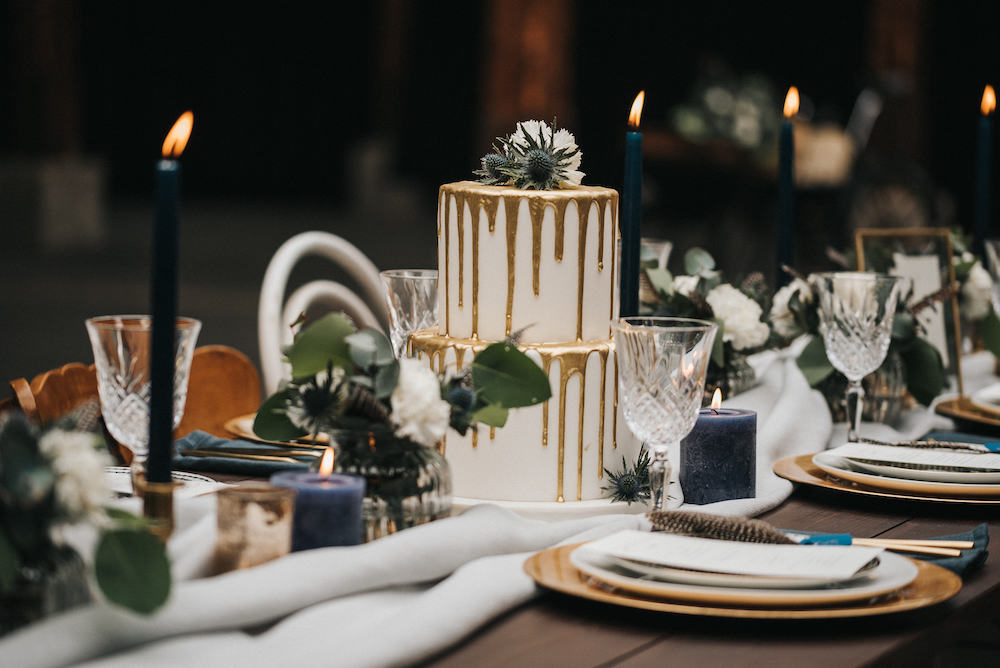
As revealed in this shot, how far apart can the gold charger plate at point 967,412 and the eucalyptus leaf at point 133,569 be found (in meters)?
1.24

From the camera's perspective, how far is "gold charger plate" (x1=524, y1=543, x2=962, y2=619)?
91 centimetres

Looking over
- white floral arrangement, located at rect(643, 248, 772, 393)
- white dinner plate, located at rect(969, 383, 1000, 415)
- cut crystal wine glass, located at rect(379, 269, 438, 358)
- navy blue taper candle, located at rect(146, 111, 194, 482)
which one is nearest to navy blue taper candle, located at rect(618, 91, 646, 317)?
cut crystal wine glass, located at rect(379, 269, 438, 358)

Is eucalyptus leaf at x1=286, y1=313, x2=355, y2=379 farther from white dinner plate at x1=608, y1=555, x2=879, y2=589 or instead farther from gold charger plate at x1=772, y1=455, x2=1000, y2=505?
gold charger plate at x1=772, y1=455, x2=1000, y2=505

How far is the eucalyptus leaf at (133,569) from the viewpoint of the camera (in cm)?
78

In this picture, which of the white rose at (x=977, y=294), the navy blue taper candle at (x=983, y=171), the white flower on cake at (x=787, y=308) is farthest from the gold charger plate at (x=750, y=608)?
the navy blue taper candle at (x=983, y=171)

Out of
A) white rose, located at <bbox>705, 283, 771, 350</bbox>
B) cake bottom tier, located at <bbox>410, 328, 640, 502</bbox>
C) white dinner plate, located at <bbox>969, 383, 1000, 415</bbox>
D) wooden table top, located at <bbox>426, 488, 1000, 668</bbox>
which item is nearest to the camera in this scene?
wooden table top, located at <bbox>426, 488, 1000, 668</bbox>

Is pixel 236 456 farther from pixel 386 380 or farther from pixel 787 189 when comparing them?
pixel 787 189

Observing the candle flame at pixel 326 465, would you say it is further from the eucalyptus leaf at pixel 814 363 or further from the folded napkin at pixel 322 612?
the eucalyptus leaf at pixel 814 363

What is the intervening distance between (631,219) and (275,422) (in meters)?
0.43

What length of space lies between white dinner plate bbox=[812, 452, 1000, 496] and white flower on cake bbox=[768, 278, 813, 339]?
1.38 feet

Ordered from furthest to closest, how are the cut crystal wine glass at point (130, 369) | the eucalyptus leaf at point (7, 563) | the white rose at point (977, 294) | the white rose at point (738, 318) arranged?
the white rose at point (977, 294) < the white rose at point (738, 318) < the cut crystal wine glass at point (130, 369) < the eucalyptus leaf at point (7, 563)

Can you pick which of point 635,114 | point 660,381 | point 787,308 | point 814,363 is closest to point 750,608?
point 660,381

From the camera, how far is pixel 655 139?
256 inches

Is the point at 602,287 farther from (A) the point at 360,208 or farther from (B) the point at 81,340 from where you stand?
(A) the point at 360,208
